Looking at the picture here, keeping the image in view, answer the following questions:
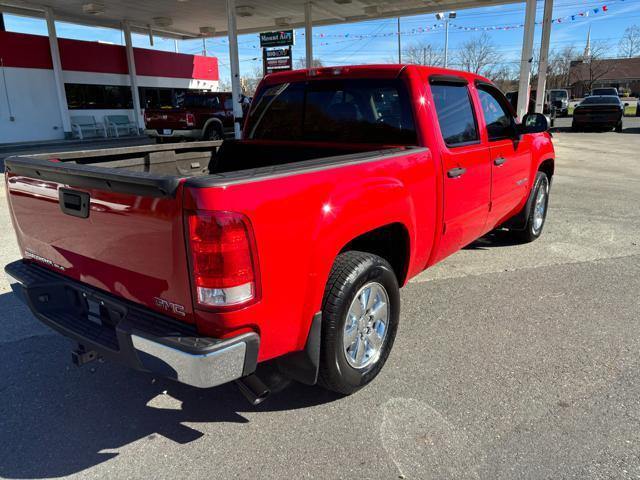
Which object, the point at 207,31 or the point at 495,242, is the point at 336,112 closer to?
the point at 495,242

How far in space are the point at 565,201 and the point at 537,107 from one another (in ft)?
33.2

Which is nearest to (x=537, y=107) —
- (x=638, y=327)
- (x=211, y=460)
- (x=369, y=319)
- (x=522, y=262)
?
(x=522, y=262)

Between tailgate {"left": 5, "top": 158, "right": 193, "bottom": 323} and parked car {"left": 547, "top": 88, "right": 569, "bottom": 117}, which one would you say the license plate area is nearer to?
tailgate {"left": 5, "top": 158, "right": 193, "bottom": 323}

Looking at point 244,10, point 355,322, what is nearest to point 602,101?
point 244,10

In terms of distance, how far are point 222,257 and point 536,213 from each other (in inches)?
198

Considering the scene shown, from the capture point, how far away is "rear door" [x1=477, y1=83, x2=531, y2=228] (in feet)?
14.5

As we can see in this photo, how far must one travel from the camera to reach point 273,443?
2627 mm

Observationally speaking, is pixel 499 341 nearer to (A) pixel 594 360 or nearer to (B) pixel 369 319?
(A) pixel 594 360

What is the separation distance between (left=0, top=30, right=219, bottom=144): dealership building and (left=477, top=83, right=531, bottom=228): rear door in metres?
16.1

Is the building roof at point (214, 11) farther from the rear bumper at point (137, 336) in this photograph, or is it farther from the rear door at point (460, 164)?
the rear bumper at point (137, 336)

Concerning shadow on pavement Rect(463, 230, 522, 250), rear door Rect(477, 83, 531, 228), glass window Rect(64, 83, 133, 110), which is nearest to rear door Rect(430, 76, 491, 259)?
rear door Rect(477, 83, 531, 228)

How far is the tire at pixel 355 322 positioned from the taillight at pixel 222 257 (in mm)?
643

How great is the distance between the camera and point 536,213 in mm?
6031

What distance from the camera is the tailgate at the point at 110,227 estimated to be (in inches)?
84.4
